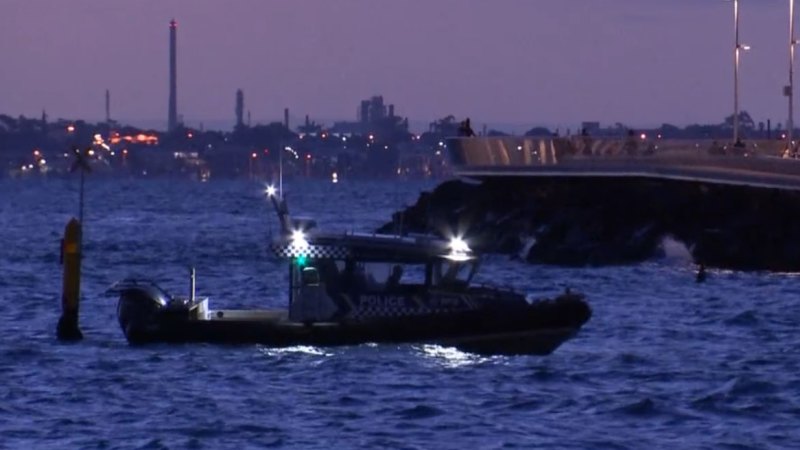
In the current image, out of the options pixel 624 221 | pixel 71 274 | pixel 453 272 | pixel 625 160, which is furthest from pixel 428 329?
pixel 625 160

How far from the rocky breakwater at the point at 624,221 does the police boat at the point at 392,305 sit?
1824cm

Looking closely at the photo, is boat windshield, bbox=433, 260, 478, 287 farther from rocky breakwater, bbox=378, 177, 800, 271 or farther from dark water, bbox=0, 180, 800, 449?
rocky breakwater, bbox=378, 177, 800, 271

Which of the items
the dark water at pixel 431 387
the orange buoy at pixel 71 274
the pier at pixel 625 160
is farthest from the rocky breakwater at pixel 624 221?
the orange buoy at pixel 71 274

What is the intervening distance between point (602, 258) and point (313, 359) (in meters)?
27.3

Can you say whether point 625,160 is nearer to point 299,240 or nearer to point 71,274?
point 71,274

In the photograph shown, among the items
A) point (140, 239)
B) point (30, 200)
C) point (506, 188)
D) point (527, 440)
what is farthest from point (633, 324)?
point (30, 200)

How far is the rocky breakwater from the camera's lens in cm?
5725

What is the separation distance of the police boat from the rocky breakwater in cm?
1824

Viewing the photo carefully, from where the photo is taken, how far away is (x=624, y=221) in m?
63.0

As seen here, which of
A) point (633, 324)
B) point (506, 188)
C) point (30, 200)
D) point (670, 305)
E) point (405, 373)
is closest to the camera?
point (405, 373)

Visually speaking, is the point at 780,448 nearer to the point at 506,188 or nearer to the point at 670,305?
the point at 670,305

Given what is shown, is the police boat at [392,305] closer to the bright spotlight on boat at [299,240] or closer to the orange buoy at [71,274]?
the bright spotlight on boat at [299,240]

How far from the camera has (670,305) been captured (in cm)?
4650

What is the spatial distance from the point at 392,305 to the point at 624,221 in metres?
29.8
